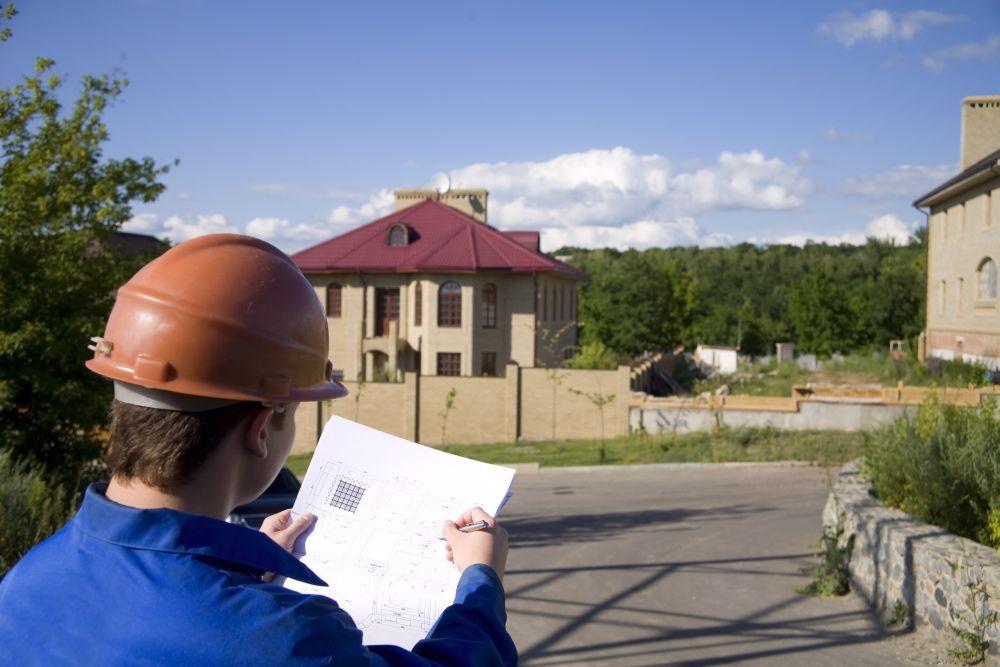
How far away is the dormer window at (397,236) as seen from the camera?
37.9 meters

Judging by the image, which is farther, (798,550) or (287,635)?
(798,550)

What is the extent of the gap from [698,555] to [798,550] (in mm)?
1506

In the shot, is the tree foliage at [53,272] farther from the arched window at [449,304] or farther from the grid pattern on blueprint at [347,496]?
the arched window at [449,304]

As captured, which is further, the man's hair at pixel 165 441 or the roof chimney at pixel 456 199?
the roof chimney at pixel 456 199

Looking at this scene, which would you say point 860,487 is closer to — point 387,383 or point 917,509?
point 917,509

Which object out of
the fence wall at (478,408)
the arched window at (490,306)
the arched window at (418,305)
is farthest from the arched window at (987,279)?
the arched window at (418,305)

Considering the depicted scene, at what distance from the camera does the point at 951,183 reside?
32.8m

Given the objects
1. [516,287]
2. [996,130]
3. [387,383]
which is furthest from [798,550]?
[996,130]

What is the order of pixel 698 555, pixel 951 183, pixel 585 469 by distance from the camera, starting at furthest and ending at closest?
pixel 951 183, pixel 585 469, pixel 698 555

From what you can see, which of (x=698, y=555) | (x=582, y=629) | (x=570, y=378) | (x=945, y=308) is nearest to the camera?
(x=582, y=629)

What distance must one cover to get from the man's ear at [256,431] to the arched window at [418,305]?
34570 mm

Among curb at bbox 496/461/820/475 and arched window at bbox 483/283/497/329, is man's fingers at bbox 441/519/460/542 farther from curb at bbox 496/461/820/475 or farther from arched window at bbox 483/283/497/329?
arched window at bbox 483/283/497/329

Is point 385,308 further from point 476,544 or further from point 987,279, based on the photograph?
point 476,544

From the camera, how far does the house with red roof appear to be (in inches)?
1410
